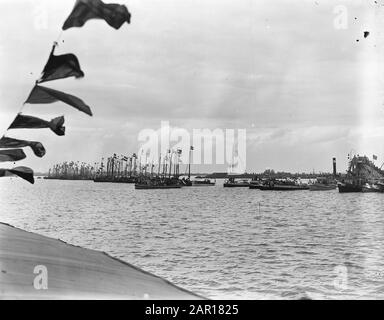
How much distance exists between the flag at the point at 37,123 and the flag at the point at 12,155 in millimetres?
251

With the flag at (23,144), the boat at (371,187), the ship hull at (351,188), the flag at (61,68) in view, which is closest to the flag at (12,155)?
the flag at (23,144)

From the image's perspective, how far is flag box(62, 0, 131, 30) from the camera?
1.45 m

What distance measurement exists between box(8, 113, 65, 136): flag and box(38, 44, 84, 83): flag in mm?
171

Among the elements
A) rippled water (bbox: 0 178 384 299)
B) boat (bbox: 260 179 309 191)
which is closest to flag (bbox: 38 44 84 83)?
rippled water (bbox: 0 178 384 299)

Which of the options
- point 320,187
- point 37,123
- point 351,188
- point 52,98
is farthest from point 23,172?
point 320,187

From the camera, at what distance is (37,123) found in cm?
164

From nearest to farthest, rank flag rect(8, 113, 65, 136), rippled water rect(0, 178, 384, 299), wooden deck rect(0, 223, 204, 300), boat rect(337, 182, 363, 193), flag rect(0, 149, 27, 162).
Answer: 1. flag rect(8, 113, 65, 136)
2. flag rect(0, 149, 27, 162)
3. wooden deck rect(0, 223, 204, 300)
4. rippled water rect(0, 178, 384, 299)
5. boat rect(337, 182, 363, 193)

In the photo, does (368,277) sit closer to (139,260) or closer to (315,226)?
(139,260)

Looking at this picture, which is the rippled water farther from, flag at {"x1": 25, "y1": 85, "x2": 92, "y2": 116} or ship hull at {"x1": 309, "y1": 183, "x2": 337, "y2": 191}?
ship hull at {"x1": 309, "y1": 183, "x2": 337, "y2": 191}

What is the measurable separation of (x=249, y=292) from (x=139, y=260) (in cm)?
860

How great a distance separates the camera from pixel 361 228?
3991 centimetres

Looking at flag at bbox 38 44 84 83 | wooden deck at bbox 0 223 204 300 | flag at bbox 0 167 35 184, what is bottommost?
wooden deck at bbox 0 223 204 300
